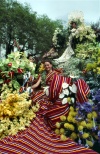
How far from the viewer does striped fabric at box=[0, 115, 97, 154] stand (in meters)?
3.25

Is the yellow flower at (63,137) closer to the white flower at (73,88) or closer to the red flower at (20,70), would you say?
the white flower at (73,88)

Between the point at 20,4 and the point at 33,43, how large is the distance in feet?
12.0

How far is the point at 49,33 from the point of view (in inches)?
1198

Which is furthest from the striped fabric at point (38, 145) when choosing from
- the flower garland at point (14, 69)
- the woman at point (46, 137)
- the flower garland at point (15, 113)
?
the flower garland at point (14, 69)

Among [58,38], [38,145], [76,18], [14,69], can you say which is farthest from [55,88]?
[58,38]

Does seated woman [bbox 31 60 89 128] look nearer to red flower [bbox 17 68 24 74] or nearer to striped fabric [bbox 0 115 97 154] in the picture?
striped fabric [bbox 0 115 97 154]

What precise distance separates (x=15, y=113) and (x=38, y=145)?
30.9 inches

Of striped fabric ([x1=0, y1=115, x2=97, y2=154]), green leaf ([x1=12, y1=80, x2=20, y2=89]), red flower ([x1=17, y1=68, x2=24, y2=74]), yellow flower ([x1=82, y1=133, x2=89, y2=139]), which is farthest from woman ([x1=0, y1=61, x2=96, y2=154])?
red flower ([x1=17, y1=68, x2=24, y2=74])

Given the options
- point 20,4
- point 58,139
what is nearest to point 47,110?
point 58,139

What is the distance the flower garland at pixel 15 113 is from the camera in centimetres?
394

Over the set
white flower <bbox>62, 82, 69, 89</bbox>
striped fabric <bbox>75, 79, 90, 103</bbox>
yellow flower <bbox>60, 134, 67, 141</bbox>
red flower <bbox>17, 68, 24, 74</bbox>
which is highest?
red flower <bbox>17, 68, 24, 74</bbox>

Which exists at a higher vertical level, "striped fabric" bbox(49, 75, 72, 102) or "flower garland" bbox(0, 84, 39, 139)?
"striped fabric" bbox(49, 75, 72, 102)

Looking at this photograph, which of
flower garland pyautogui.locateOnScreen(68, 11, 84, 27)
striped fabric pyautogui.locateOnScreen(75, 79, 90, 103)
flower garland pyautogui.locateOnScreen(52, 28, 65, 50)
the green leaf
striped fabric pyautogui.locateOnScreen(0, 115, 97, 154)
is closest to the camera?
striped fabric pyautogui.locateOnScreen(0, 115, 97, 154)

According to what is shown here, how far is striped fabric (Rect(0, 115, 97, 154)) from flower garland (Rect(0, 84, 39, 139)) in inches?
15.1
